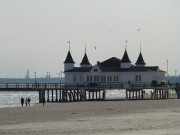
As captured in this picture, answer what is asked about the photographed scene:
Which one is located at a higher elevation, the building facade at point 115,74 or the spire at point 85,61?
the spire at point 85,61

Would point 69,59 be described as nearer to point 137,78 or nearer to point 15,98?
point 137,78

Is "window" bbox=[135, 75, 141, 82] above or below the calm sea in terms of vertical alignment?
above

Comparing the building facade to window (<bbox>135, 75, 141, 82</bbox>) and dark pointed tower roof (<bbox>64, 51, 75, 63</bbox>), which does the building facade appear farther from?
dark pointed tower roof (<bbox>64, 51, 75, 63</bbox>)

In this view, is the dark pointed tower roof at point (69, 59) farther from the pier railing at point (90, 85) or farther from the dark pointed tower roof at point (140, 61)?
the dark pointed tower roof at point (140, 61)

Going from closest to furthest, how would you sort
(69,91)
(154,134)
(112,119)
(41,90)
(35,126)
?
(154,134)
(35,126)
(112,119)
(41,90)
(69,91)

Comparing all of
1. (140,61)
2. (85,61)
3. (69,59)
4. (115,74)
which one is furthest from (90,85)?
(140,61)

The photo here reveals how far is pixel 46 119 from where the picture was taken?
119 feet

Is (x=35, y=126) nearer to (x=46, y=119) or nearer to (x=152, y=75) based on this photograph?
(x=46, y=119)

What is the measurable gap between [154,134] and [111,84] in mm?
39770

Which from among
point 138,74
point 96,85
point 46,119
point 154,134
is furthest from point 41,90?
point 154,134

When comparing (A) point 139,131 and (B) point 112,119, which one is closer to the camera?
(A) point 139,131

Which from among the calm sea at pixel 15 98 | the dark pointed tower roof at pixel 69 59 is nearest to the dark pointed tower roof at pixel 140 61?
the dark pointed tower roof at pixel 69 59

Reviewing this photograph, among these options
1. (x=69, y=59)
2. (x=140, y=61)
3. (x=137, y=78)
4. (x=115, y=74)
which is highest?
(x=69, y=59)

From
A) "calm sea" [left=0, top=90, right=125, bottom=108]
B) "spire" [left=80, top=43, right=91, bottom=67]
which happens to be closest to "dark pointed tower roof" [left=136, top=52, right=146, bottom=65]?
"spire" [left=80, top=43, right=91, bottom=67]
